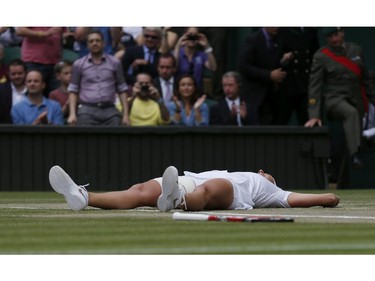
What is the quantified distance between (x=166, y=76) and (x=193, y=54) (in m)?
0.66

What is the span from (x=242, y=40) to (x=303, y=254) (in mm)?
12717

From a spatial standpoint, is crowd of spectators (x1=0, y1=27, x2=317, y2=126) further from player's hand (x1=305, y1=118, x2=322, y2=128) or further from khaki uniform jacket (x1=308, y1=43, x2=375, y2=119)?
player's hand (x1=305, y1=118, x2=322, y2=128)

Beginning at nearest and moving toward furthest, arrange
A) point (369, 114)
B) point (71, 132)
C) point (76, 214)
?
point (76, 214)
point (71, 132)
point (369, 114)

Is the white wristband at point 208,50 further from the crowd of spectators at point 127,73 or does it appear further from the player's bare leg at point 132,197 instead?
the player's bare leg at point 132,197

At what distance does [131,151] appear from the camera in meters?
19.4

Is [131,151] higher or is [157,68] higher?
[157,68]

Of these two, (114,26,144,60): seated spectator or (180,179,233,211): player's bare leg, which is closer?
(180,179,233,211): player's bare leg

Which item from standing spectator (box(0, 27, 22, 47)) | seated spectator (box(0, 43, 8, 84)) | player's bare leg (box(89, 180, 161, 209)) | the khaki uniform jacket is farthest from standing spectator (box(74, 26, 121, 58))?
player's bare leg (box(89, 180, 161, 209))

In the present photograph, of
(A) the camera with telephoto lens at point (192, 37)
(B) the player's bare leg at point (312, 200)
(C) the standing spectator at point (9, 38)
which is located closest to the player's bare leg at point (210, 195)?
(B) the player's bare leg at point (312, 200)

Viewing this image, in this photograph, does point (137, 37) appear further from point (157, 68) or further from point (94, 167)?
point (94, 167)

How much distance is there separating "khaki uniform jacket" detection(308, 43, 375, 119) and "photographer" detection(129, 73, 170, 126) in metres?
2.52

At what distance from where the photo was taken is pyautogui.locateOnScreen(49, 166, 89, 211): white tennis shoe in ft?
33.5

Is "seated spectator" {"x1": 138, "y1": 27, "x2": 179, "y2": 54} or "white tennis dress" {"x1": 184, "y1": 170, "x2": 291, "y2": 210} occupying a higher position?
"seated spectator" {"x1": 138, "y1": 27, "x2": 179, "y2": 54}


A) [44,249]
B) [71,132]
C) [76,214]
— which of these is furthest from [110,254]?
[71,132]
